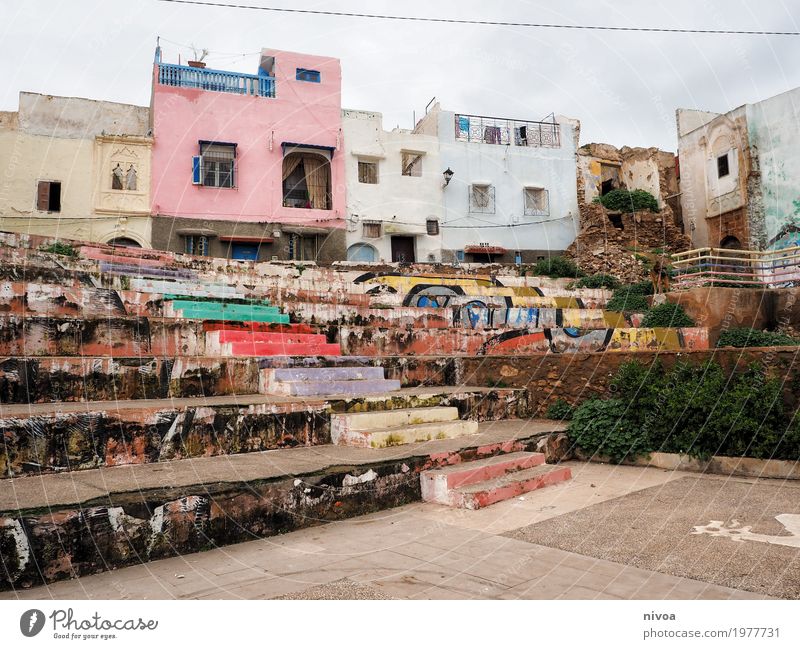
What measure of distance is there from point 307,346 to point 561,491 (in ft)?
13.2

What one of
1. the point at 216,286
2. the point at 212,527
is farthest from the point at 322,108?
the point at 212,527

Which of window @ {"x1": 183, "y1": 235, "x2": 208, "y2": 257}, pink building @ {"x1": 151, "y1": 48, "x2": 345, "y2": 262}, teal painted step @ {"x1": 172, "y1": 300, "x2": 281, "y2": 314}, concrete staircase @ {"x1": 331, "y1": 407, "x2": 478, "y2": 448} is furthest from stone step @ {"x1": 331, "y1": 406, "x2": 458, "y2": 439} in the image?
pink building @ {"x1": 151, "y1": 48, "x2": 345, "y2": 262}

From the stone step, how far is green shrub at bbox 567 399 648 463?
1584 millimetres

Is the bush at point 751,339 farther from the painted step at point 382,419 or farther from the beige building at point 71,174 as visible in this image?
the beige building at point 71,174

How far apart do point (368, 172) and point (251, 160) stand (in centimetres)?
425

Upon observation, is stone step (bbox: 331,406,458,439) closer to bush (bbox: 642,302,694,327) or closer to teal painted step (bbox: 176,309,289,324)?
teal painted step (bbox: 176,309,289,324)

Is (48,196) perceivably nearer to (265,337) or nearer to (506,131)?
(265,337)

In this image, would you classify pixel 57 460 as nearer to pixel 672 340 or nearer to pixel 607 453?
pixel 607 453

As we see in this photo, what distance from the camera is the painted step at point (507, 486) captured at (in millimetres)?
4609

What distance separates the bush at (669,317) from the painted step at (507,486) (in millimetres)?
8335

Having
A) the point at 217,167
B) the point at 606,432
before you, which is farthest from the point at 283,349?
the point at 217,167

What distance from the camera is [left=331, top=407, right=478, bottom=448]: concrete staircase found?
5316 mm

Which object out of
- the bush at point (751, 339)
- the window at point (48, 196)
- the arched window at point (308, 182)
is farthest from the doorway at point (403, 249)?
the bush at point (751, 339)

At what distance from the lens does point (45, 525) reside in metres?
3.03
